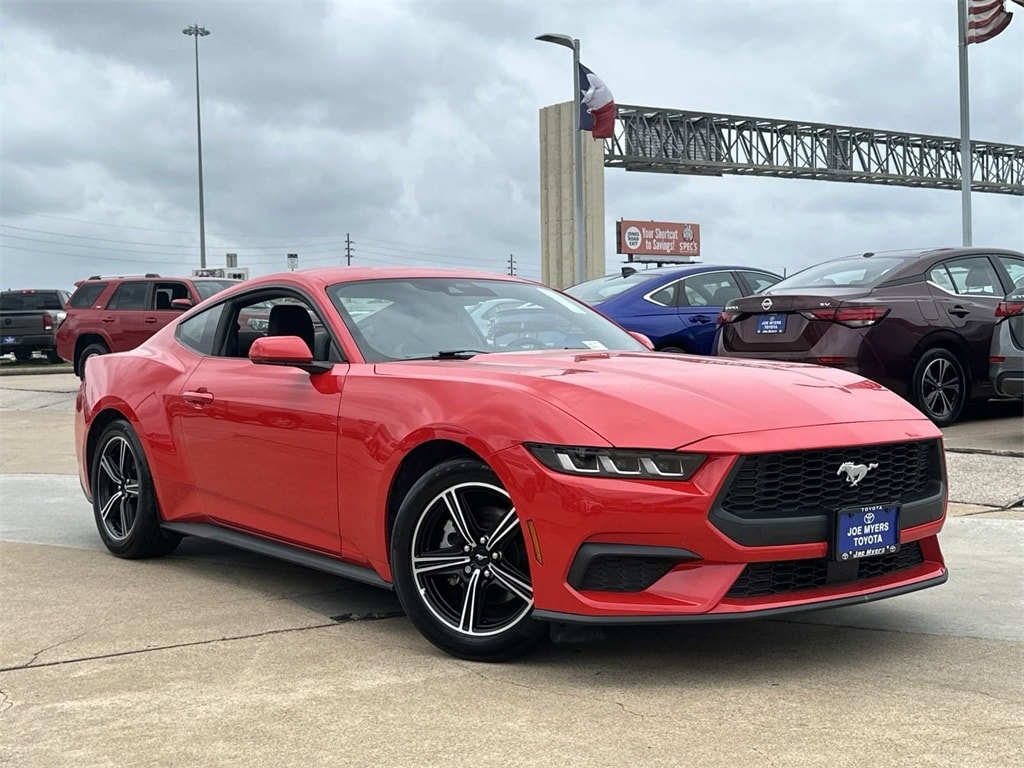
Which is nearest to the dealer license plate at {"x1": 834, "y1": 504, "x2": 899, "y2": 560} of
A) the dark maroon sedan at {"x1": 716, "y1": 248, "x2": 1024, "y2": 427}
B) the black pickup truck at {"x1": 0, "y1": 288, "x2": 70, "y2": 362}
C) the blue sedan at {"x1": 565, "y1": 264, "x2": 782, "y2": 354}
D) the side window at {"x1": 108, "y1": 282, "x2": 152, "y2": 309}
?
the dark maroon sedan at {"x1": 716, "y1": 248, "x2": 1024, "y2": 427}

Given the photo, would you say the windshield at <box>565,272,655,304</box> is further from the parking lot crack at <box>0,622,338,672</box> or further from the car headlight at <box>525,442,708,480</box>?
the car headlight at <box>525,442,708,480</box>

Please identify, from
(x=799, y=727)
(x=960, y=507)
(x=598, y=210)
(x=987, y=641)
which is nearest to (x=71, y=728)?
(x=799, y=727)

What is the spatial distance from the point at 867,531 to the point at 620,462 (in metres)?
0.88

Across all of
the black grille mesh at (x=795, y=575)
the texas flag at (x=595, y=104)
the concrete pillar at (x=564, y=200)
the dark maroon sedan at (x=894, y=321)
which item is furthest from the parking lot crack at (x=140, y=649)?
the concrete pillar at (x=564, y=200)

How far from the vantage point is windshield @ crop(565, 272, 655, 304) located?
1243 cm

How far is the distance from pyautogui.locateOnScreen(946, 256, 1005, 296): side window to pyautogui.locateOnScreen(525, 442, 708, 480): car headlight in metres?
7.52

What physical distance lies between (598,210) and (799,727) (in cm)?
3754

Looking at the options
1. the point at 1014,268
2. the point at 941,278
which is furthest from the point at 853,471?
the point at 1014,268

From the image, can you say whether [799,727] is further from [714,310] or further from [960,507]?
[714,310]

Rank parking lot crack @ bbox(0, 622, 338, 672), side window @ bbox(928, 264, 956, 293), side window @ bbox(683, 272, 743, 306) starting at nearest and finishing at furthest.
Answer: parking lot crack @ bbox(0, 622, 338, 672) < side window @ bbox(928, 264, 956, 293) < side window @ bbox(683, 272, 743, 306)

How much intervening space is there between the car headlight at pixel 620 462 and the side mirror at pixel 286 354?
1380 mm

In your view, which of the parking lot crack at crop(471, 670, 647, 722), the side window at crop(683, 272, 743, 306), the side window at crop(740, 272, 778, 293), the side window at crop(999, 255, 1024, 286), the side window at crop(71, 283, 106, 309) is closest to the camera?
the parking lot crack at crop(471, 670, 647, 722)

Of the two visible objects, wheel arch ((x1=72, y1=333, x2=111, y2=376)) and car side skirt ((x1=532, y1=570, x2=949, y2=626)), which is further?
wheel arch ((x1=72, y1=333, x2=111, y2=376))

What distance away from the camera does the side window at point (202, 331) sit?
236 inches
